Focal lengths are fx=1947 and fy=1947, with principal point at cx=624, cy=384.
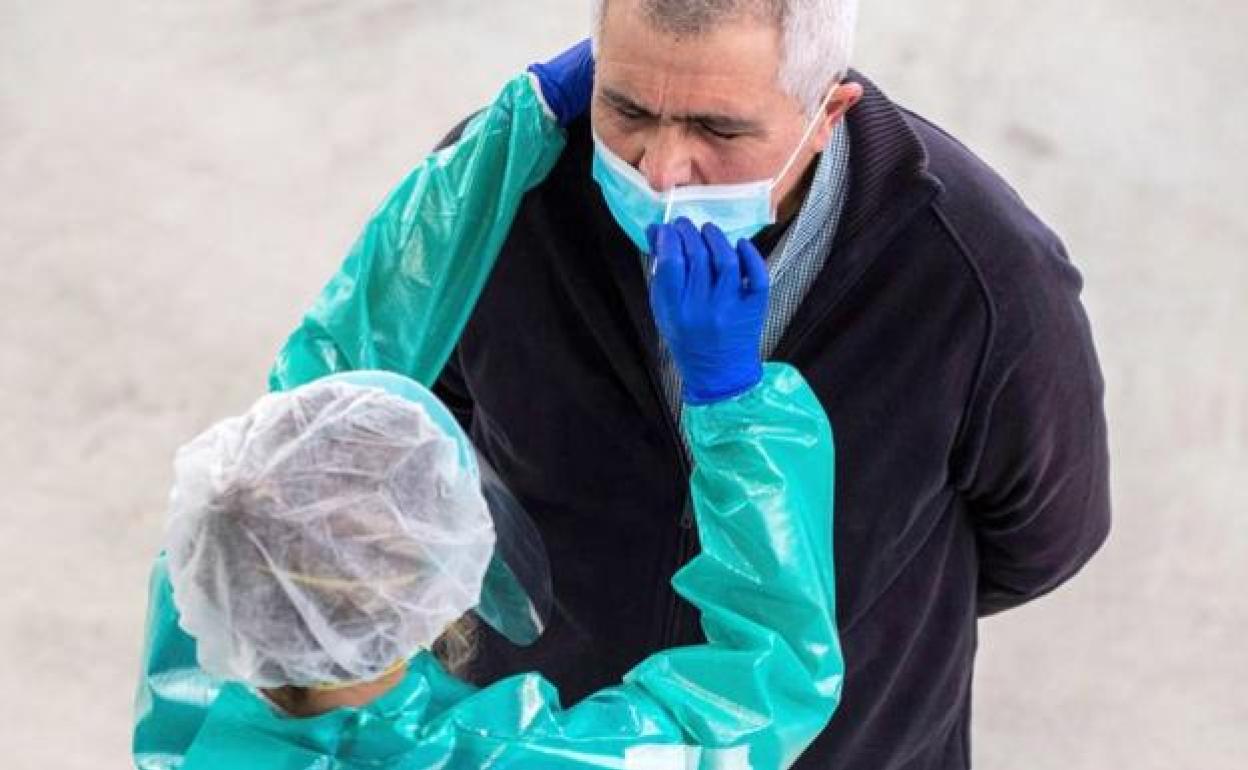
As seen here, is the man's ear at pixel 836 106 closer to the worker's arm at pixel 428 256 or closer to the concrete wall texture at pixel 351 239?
the worker's arm at pixel 428 256

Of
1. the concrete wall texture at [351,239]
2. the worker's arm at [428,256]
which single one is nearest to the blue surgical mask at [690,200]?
the worker's arm at [428,256]

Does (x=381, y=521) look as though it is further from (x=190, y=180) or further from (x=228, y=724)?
(x=190, y=180)

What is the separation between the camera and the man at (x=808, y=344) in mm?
1637

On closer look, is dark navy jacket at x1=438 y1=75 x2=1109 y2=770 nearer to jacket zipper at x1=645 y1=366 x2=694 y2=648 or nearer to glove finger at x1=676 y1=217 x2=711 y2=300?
jacket zipper at x1=645 y1=366 x2=694 y2=648

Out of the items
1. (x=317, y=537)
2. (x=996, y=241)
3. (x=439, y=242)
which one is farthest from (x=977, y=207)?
(x=317, y=537)

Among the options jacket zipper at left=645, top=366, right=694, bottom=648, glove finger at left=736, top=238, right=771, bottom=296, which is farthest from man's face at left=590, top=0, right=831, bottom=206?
jacket zipper at left=645, top=366, right=694, bottom=648

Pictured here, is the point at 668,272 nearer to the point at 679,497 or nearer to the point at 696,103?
the point at 696,103

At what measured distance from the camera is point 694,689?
5.14 ft

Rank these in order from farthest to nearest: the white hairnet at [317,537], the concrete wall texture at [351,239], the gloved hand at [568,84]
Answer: the concrete wall texture at [351,239] → the gloved hand at [568,84] → the white hairnet at [317,537]

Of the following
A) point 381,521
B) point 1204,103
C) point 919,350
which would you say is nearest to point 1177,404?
point 1204,103

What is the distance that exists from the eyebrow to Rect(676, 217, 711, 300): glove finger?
0.34 ft

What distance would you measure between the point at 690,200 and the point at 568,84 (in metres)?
0.19

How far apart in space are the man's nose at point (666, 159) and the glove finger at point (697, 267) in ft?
0.27

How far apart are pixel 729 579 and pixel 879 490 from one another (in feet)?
0.87
